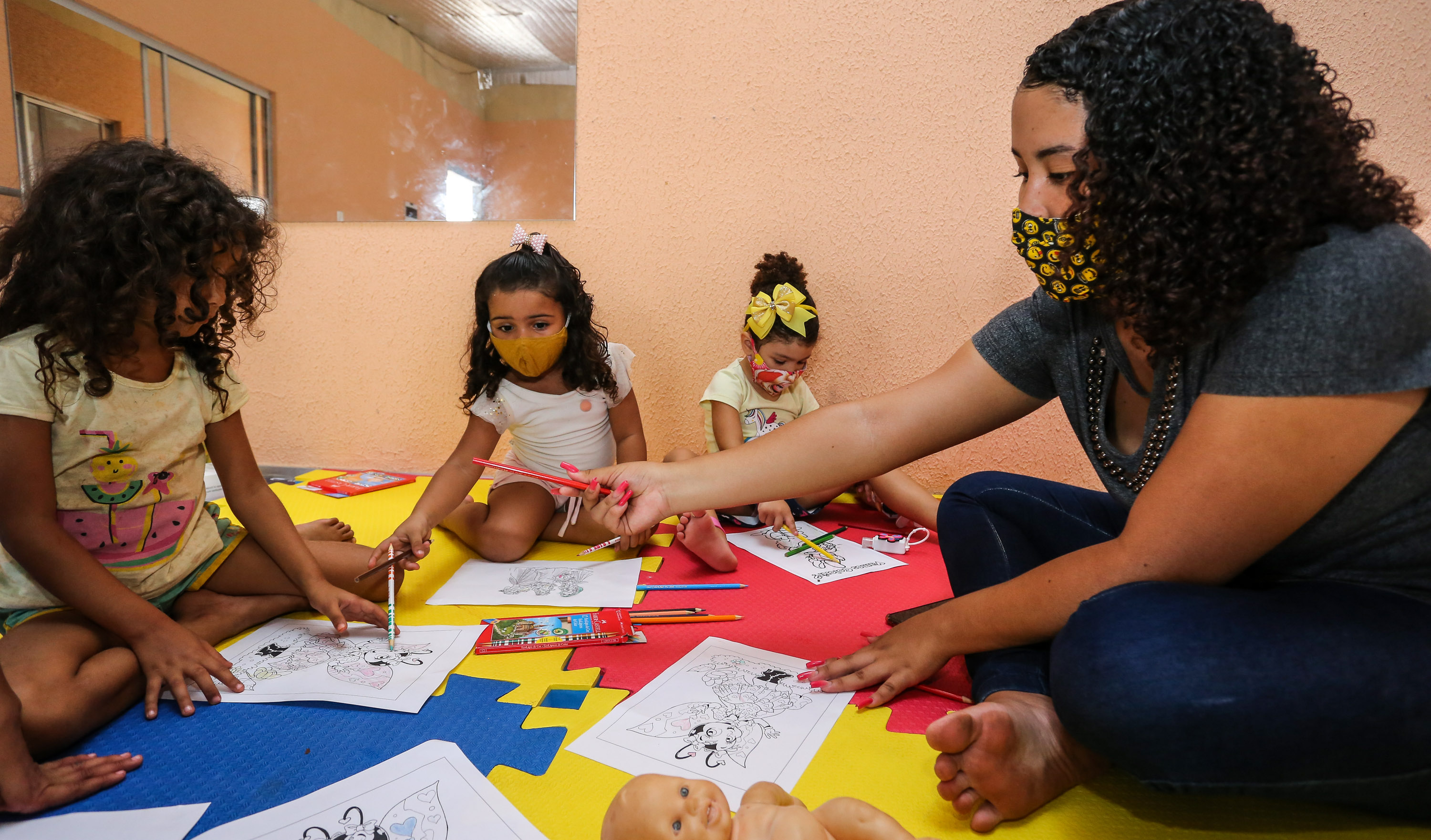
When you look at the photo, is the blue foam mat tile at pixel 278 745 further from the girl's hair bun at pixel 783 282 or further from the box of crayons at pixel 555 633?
the girl's hair bun at pixel 783 282

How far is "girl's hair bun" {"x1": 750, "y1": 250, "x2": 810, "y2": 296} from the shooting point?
2027 millimetres

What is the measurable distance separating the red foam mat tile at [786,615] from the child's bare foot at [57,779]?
1.78ft

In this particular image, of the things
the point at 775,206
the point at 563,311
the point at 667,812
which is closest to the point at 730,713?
the point at 667,812

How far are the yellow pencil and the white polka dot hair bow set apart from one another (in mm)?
868

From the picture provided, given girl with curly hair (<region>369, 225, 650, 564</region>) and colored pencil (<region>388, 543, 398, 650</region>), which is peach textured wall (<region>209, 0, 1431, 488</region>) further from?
colored pencil (<region>388, 543, 398, 650</region>)

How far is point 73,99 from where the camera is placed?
2109mm

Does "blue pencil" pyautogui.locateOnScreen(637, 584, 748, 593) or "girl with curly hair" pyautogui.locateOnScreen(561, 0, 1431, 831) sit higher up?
"girl with curly hair" pyautogui.locateOnScreen(561, 0, 1431, 831)

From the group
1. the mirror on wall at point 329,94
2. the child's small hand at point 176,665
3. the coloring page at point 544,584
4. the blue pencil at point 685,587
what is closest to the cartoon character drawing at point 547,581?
the coloring page at point 544,584

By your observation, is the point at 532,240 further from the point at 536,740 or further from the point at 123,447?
the point at 536,740

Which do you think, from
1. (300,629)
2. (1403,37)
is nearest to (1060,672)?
(300,629)

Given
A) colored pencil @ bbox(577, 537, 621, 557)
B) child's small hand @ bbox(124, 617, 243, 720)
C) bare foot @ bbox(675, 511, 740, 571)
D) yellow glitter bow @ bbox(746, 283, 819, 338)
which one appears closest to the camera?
child's small hand @ bbox(124, 617, 243, 720)

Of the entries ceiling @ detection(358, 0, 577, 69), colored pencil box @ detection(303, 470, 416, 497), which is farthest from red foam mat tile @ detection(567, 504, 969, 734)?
ceiling @ detection(358, 0, 577, 69)

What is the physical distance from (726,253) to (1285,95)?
1.61m

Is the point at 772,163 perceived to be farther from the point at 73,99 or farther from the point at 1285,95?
the point at 73,99
